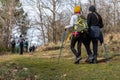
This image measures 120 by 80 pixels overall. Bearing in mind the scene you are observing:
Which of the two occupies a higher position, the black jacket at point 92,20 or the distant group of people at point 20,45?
the black jacket at point 92,20

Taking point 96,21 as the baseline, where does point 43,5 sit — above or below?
above

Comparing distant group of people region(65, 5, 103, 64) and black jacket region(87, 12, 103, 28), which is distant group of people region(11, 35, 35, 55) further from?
black jacket region(87, 12, 103, 28)

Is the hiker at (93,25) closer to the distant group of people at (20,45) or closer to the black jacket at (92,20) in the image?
the black jacket at (92,20)

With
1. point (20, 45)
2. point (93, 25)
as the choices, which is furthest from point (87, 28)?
point (20, 45)

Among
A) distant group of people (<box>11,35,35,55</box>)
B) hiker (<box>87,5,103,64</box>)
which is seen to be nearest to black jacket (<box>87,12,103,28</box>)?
hiker (<box>87,5,103,64</box>)

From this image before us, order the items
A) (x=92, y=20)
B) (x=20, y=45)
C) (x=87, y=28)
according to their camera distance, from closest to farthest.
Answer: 1. (x=87, y=28)
2. (x=92, y=20)
3. (x=20, y=45)

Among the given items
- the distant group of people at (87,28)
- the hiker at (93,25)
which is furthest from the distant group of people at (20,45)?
the hiker at (93,25)

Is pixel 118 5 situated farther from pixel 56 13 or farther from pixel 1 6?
pixel 1 6

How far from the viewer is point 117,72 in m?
9.64

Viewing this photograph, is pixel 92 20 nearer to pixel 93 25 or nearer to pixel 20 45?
pixel 93 25

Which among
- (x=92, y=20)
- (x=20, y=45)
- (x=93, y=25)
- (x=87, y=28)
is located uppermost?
(x=92, y=20)

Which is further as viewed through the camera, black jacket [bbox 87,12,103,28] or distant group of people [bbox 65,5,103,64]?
black jacket [bbox 87,12,103,28]

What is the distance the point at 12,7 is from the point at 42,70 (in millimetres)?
41817

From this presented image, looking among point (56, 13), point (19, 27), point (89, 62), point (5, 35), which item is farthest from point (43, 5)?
point (89, 62)
